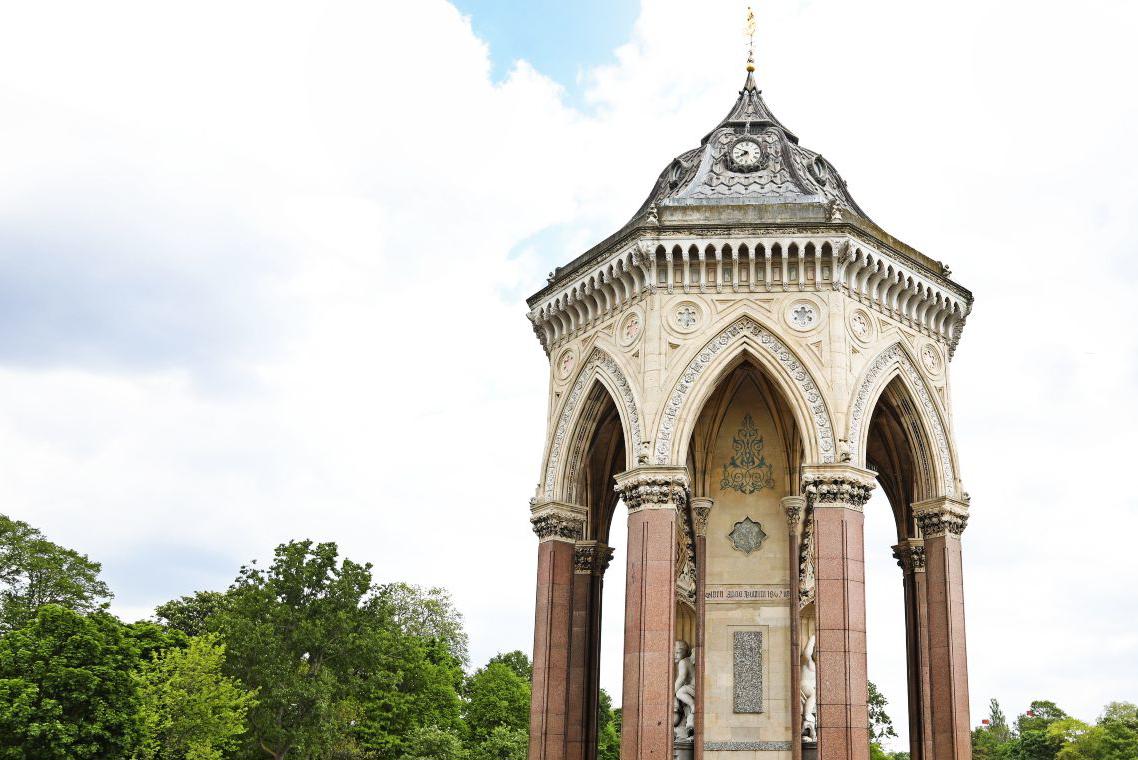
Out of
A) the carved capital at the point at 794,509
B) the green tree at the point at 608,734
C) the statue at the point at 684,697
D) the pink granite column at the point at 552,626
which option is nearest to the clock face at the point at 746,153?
the carved capital at the point at 794,509

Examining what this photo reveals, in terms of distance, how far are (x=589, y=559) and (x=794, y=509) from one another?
4952 millimetres

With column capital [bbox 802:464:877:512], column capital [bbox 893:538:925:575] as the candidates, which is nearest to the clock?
column capital [bbox 802:464:877:512]

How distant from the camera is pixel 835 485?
2128 centimetres

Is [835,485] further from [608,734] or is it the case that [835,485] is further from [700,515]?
[608,734]

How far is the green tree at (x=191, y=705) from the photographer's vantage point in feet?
105

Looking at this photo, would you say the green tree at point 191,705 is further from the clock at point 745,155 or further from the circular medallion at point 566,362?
the clock at point 745,155

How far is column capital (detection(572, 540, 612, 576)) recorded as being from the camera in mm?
26594

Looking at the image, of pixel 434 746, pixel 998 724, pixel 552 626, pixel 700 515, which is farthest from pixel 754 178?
pixel 998 724

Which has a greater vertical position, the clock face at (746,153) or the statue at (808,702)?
the clock face at (746,153)

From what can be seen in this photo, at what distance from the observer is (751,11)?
28797 millimetres

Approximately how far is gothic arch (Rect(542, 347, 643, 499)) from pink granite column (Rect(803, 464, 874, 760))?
4829 mm

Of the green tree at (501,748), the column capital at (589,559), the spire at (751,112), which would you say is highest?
the spire at (751,112)

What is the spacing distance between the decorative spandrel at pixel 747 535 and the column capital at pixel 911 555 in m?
3.34

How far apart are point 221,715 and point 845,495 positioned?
21.1 metres
